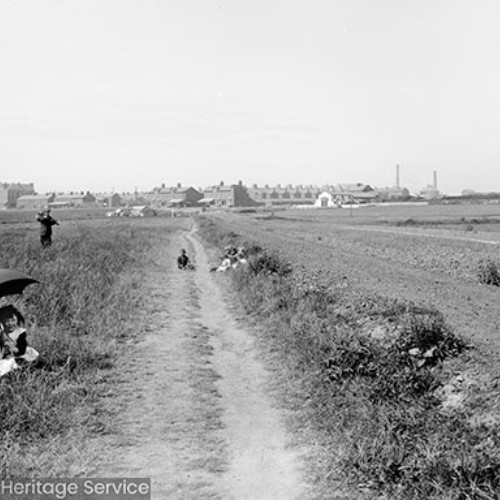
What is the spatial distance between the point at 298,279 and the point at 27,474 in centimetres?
1055

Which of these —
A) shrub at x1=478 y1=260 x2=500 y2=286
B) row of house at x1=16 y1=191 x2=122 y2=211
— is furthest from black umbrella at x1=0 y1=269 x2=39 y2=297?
row of house at x1=16 y1=191 x2=122 y2=211

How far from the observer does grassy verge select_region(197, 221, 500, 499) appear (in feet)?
15.6

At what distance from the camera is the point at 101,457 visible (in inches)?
224

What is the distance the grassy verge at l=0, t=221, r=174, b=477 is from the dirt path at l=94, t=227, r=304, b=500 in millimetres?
394

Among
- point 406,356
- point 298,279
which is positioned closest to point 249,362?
point 406,356

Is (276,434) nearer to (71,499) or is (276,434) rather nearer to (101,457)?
(101,457)

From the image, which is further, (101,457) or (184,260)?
(184,260)

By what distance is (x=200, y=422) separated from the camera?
669 cm

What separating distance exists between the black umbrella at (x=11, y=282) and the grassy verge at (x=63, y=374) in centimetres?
104

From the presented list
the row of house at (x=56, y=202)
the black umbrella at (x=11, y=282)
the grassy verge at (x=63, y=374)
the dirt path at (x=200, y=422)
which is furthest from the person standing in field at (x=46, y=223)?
the row of house at (x=56, y=202)

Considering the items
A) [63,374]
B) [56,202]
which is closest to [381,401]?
[63,374]

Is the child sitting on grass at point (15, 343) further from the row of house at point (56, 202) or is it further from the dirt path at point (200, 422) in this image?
the row of house at point (56, 202)

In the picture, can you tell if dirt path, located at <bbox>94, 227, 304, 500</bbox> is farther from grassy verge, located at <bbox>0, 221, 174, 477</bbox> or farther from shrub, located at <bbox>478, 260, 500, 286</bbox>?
shrub, located at <bbox>478, 260, 500, 286</bbox>

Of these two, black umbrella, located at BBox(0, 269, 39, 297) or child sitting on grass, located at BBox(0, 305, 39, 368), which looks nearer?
black umbrella, located at BBox(0, 269, 39, 297)
